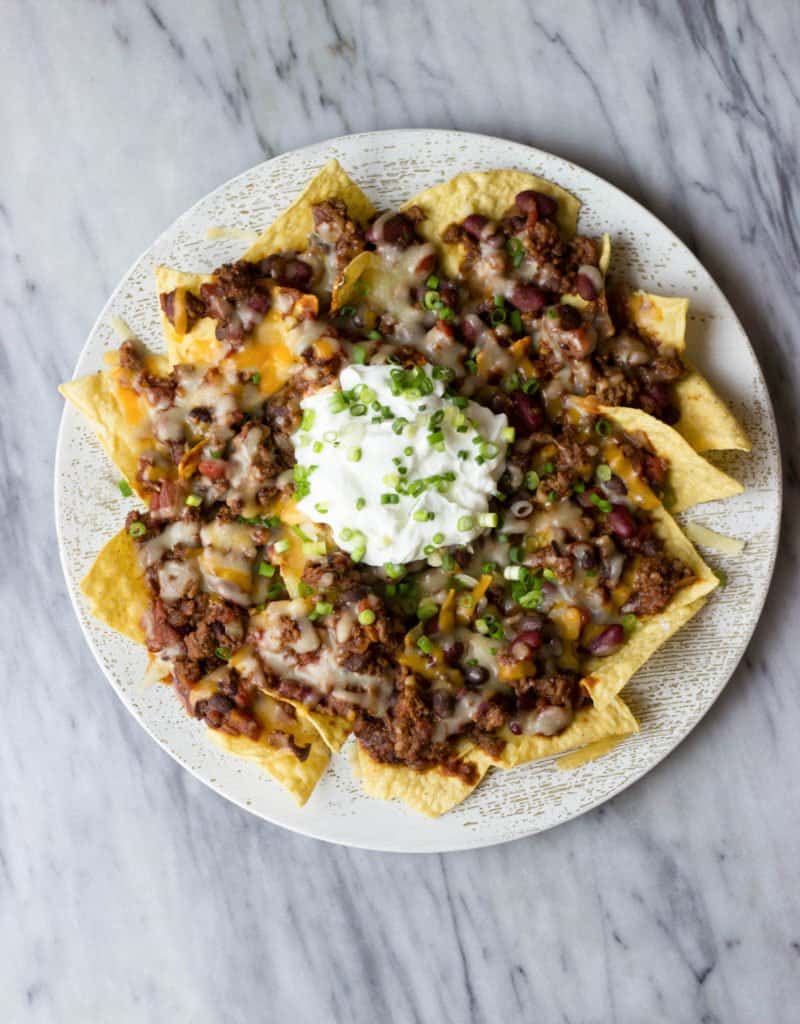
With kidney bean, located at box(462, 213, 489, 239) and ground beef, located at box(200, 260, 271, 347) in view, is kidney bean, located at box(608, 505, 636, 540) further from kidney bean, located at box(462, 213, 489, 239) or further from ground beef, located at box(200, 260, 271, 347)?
ground beef, located at box(200, 260, 271, 347)

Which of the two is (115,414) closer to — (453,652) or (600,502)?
(453,652)

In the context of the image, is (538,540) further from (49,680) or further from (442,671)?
(49,680)

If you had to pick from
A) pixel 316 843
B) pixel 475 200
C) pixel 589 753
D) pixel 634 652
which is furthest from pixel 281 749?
pixel 475 200

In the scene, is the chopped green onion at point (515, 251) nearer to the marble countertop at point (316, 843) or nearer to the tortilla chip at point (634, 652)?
the marble countertop at point (316, 843)

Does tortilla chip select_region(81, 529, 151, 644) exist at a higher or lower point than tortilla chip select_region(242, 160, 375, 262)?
lower

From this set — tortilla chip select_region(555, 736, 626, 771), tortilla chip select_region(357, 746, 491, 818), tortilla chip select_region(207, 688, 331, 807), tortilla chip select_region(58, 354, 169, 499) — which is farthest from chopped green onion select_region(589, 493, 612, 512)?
tortilla chip select_region(58, 354, 169, 499)

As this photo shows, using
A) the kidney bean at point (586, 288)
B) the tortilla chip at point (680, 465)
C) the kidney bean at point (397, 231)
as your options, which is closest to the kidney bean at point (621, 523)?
the tortilla chip at point (680, 465)
